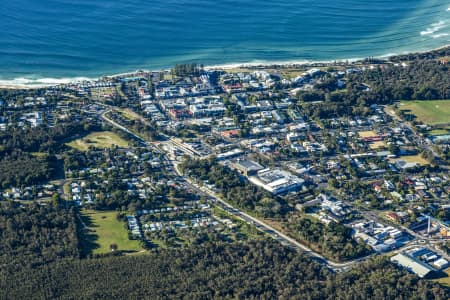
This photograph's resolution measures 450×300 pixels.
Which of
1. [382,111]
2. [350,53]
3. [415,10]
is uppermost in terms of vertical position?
[415,10]

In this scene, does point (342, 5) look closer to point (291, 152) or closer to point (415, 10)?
point (415, 10)

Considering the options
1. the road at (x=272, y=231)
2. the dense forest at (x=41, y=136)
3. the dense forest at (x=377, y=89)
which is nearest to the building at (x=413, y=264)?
the road at (x=272, y=231)

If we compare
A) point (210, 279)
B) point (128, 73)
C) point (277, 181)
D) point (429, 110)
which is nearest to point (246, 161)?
point (277, 181)

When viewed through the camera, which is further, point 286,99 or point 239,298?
point 286,99

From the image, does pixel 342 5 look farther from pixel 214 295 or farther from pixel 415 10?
pixel 214 295

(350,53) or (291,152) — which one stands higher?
(350,53)

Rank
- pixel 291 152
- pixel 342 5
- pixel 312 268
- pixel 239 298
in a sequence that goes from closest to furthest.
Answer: pixel 239 298
pixel 312 268
pixel 291 152
pixel 342 5

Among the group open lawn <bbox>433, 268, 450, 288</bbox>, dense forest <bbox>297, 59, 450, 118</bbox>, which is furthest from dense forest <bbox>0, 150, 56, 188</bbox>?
open lawn <bbox>433, 268, 450, 288</bbox>

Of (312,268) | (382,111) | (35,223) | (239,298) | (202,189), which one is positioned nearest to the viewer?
(239,298)

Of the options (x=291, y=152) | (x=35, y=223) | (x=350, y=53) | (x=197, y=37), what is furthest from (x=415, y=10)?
(x=35, y=223)
